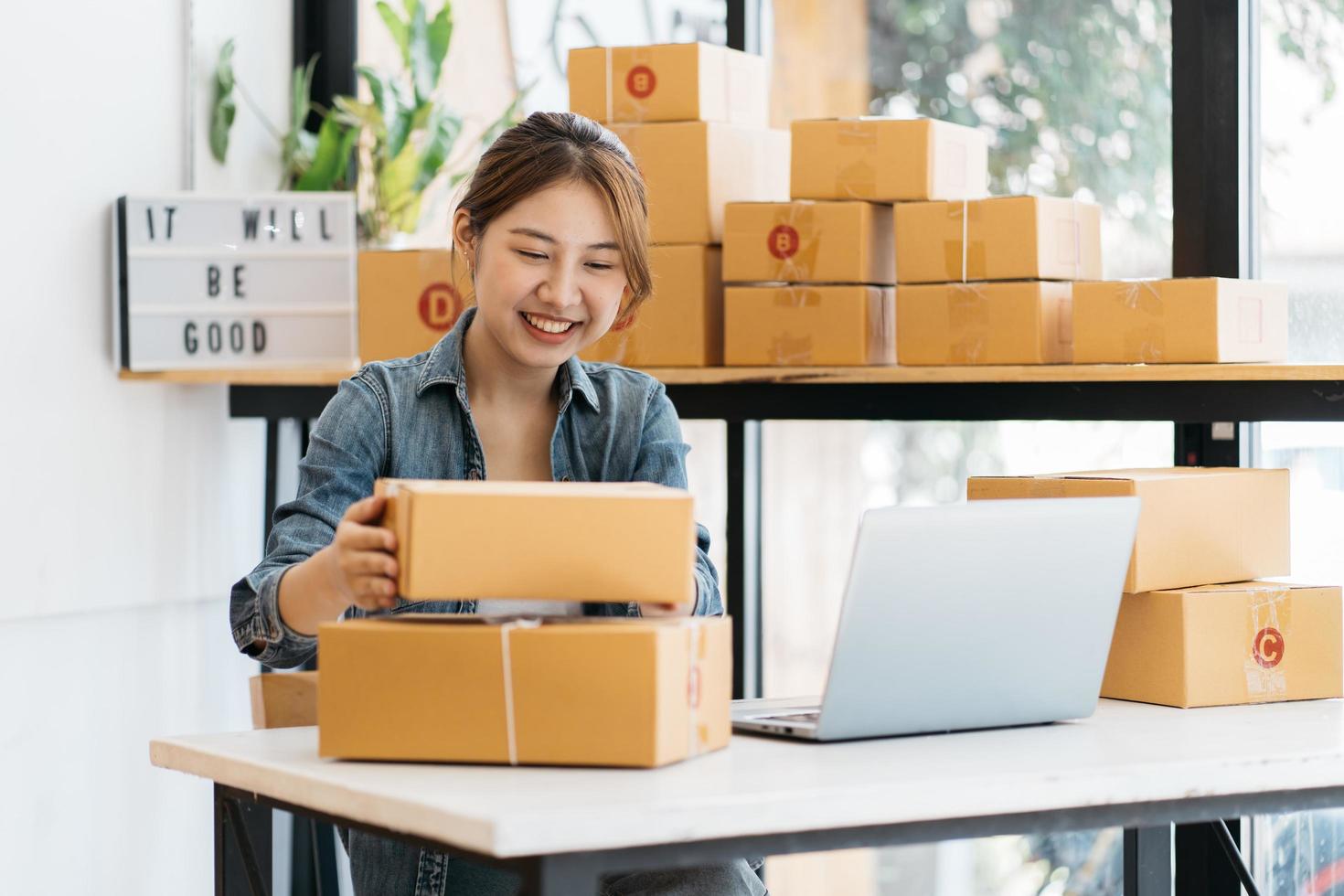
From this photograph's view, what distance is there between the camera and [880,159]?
7.66 ft

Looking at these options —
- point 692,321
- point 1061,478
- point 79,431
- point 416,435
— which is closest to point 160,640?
point 79,431

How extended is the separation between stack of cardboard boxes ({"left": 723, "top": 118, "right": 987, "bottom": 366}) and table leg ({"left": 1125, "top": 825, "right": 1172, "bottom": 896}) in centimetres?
82

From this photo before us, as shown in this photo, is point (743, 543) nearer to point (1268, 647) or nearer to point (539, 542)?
point (1268, 647)

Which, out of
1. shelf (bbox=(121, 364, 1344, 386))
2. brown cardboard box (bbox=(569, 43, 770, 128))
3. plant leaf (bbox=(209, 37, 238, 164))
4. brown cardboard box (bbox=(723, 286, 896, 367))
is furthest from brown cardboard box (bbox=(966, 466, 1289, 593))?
plant leaf (bbox=(209, 37, 238, 164))

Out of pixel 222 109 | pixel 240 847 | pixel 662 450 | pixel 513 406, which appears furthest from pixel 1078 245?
pixel 222 109

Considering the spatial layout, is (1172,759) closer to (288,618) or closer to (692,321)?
(288,618)

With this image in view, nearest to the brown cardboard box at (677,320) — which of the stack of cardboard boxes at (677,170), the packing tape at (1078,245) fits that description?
the stack of cardboard boxes at (677,170)

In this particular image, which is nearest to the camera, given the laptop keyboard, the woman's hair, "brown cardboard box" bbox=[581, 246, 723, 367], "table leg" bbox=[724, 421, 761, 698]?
the laptop keyboard

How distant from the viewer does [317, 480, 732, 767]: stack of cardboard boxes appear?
1.22 m

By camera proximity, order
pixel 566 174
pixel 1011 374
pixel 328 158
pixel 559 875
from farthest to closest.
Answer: pixel 328 158
pixel 1011 374
pixel 566 174
pixel 559 875

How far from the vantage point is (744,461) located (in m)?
2.78

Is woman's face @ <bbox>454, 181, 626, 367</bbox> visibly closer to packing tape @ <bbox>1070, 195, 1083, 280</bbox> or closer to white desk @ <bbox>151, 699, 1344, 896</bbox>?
white desk @ <bbox>151, 699, 1344, 896</bbox>

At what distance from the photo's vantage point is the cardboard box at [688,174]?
8.06 ft

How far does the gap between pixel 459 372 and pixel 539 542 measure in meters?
0.49
